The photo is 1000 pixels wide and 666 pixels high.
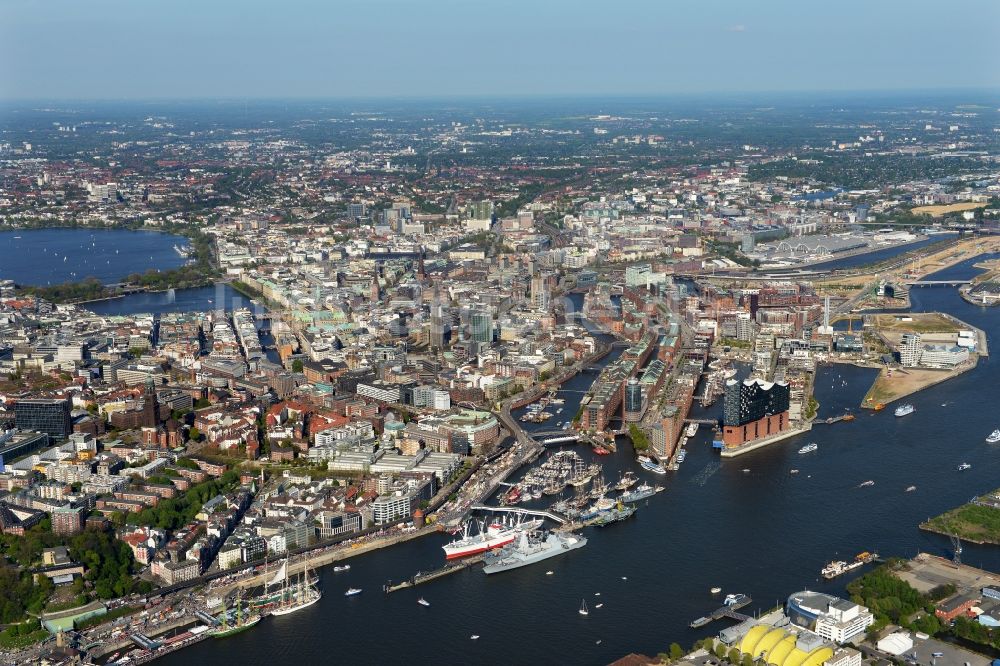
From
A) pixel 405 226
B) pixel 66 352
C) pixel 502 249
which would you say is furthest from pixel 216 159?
pixel 66 352

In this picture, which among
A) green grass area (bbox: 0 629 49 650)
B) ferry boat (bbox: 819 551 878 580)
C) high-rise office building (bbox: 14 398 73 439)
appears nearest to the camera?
green grass area (bbox: 0 629 49 650)

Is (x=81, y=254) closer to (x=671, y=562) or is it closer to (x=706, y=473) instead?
(x=706, y=473)

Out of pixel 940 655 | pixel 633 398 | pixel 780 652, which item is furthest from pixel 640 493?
pixel 940 655

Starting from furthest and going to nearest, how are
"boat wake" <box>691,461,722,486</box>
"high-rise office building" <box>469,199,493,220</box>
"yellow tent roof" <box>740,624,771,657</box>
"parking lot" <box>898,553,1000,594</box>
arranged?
"high-rise office building" <box>469,199,493,220</box>
"boat wake" <box>691,461,722,486</box>
"parking lot" <box>898,553,1000,594</box>
"yellow tent roof" <box>740,624,771,657</box>

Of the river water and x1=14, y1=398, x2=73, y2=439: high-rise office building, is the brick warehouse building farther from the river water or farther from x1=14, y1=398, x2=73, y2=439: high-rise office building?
the river water

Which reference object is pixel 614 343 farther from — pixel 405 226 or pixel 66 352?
pixel 405 226

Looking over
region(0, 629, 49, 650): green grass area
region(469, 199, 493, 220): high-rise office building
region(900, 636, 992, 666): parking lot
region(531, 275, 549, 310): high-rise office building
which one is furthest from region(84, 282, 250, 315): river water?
region(900, 636, 992, 666): parking lot
